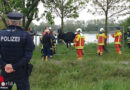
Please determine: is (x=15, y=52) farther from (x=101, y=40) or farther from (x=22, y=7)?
(x=101, y=40)

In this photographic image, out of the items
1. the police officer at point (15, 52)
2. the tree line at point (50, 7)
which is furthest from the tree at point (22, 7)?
the police officer at point (15, 52)

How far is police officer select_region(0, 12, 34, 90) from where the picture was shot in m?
3.96

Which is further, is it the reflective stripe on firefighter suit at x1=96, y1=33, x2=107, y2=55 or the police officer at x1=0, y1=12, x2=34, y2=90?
the reflective stripe on firefighter suit at x1=96, y1=33, x2=107, y2=55


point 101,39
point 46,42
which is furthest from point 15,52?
point 101,39

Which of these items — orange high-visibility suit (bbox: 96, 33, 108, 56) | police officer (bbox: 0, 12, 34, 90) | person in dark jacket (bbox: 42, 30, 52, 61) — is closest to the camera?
police officer (bbox: 0, 12, 34, 90)

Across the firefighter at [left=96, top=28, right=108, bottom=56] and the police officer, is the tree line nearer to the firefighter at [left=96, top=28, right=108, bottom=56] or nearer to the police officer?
the firefighter at [left=96, top=28, right=108, bottom=56]

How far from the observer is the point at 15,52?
401cm

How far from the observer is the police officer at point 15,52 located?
13.0 ft

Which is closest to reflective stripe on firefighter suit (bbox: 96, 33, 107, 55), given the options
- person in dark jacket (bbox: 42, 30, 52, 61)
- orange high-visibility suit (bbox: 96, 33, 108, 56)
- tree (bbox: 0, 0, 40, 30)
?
orange high-visibility suit (bbox: 96, 33, 108, 56)

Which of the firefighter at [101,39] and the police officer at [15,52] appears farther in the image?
the firefighter at [101,39]

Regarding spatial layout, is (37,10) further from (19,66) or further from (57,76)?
(19,66)

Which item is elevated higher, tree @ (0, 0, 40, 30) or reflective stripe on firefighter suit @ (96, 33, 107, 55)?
tree @ (0, 0, 40, 30)

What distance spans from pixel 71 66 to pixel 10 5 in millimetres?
7125

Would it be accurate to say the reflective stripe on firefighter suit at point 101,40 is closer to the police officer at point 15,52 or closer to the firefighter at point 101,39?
the firefighter at point 101,39
